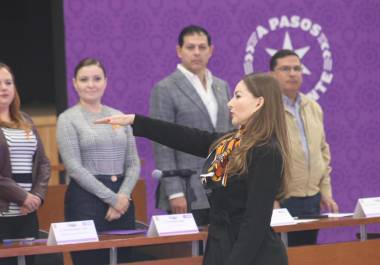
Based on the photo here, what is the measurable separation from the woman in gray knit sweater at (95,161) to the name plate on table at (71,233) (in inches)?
24.2

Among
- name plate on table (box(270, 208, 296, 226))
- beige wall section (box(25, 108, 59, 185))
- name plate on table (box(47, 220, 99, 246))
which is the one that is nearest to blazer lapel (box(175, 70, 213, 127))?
name plate on table (box(270, 208, 296, 226))

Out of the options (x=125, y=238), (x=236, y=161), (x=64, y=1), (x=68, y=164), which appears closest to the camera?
(x=236, y=161)

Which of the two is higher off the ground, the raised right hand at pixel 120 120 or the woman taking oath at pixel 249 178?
the raised right hand at pixel 120 120

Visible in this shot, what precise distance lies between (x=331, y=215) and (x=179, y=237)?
0.97 meters

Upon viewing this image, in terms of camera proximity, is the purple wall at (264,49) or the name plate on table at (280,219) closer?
the name plate on table at (280,219)

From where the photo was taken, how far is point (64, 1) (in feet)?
19.6

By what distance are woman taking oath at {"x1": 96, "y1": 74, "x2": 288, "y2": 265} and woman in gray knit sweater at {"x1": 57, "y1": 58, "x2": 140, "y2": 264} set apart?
1.37 meters

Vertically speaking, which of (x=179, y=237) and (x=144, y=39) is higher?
(x=144, y=39)

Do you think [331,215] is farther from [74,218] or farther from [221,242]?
[221,242]

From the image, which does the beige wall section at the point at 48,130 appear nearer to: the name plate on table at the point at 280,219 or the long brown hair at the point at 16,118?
the long brown hair at the point at 16,118

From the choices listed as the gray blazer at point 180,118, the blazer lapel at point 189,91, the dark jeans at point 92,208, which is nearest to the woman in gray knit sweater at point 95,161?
the dark jeans at point 92,208

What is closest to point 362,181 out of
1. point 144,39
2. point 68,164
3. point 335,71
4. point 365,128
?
point 365,128

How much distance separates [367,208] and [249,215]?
5.20 feet

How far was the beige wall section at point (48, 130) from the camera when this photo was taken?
21.5 feet
